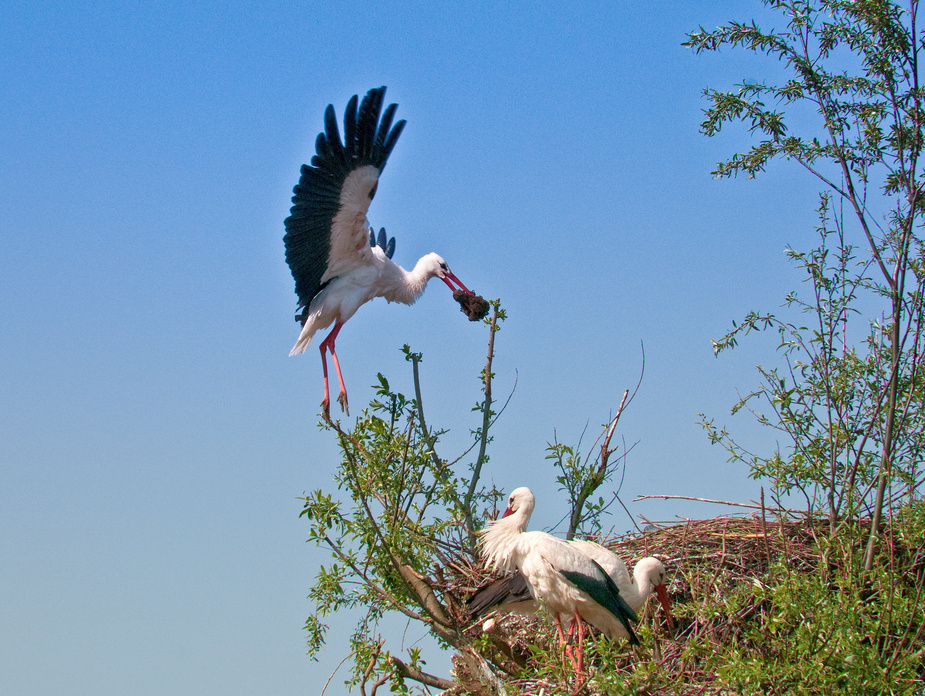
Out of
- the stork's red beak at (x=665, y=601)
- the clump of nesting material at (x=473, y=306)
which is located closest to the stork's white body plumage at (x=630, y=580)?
the stork's red beak at (x=665, y=601)

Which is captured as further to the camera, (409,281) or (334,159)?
(409,281)

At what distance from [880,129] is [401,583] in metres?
4.66

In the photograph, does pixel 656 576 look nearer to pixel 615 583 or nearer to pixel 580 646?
pixel 615 583

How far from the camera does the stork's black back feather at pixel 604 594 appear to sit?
5.68 metres

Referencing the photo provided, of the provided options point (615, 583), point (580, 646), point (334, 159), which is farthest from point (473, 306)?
point (580, 646)

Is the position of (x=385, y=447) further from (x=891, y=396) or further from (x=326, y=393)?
(x=891, y=396)

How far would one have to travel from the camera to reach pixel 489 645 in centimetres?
539

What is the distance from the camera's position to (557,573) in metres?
5.70

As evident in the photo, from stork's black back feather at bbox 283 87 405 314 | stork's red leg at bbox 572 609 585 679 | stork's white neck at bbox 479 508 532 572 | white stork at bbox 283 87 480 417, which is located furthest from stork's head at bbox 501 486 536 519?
stork's black back feather at bbox 283 87 405 314

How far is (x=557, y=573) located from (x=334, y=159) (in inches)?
130

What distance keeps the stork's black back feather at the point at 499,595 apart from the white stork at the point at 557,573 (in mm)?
74

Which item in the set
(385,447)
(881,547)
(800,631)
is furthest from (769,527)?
(385,447)

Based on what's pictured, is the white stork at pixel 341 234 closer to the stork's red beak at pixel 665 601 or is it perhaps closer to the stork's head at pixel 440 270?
the stork's head at pixel 440 270

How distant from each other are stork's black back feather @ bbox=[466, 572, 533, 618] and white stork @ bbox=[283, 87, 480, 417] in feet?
6.54
